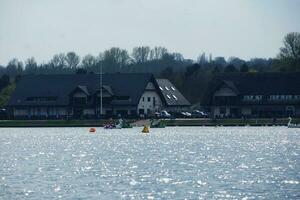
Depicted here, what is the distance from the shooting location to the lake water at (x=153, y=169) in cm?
4472

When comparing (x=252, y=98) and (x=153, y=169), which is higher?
(x=252, y=98)

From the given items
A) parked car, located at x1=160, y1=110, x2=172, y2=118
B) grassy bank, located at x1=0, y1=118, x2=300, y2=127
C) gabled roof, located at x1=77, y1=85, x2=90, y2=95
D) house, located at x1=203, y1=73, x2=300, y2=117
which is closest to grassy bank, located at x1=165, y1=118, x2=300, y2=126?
grassy bank, located at x1=0, y1=118, x2=300, y2=127

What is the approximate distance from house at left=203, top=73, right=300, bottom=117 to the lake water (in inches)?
1758

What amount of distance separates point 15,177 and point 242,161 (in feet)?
48.4

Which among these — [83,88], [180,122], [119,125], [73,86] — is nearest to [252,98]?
[180,122]

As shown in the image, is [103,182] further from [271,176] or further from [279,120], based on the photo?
[279,120]

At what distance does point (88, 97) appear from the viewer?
13938cm

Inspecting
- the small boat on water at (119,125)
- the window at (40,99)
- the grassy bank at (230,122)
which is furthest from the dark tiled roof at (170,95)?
the small boat on water at (119,125)

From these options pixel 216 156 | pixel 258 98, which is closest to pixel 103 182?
pixel 216 156

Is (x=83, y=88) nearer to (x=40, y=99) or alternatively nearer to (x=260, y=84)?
(x=40, y=99)

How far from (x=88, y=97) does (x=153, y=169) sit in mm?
84171

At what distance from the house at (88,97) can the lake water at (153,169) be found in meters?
48.7

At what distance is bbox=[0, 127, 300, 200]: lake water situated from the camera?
44719mm

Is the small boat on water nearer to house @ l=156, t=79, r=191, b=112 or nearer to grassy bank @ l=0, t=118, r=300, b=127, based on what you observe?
grassy bank @ l=0, t=118, r=300, b=127
